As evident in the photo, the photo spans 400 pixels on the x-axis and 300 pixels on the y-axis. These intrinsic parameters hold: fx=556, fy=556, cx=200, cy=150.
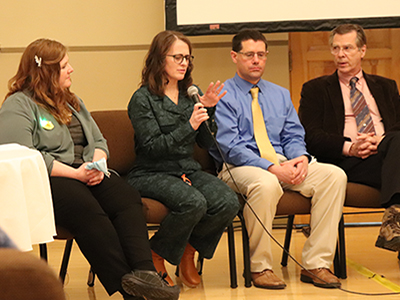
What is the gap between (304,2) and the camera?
3.70m

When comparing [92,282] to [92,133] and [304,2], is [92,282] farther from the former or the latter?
[304,2]

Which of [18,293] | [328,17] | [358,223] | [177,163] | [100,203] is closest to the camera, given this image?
[18,293]

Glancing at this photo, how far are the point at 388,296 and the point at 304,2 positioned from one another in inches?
81.6

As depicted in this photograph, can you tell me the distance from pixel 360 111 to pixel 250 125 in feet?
2.15

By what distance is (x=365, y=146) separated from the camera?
287cm

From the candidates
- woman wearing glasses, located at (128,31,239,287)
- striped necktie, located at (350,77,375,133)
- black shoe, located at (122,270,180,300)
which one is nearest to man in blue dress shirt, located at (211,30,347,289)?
woman wearing glasses, located at (128,31,239,287)

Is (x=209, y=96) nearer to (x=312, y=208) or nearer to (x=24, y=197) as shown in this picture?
(x=312, y=208)

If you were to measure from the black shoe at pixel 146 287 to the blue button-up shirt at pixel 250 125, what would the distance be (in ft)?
2.93

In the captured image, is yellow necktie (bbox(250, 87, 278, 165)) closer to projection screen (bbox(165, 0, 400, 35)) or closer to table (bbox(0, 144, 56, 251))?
projection screen (bbox(165, 0, 400, 35))

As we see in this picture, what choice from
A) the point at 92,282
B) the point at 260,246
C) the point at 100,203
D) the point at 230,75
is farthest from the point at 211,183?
the point at 230,75

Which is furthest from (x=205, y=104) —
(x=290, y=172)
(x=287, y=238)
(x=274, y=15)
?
(x=274, y=15)

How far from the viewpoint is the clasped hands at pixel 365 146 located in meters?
2.87

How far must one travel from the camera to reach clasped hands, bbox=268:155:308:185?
8.84 ft

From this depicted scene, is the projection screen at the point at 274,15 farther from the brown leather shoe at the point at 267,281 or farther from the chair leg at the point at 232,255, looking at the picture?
the brown leather shoe at the point at 267,281
